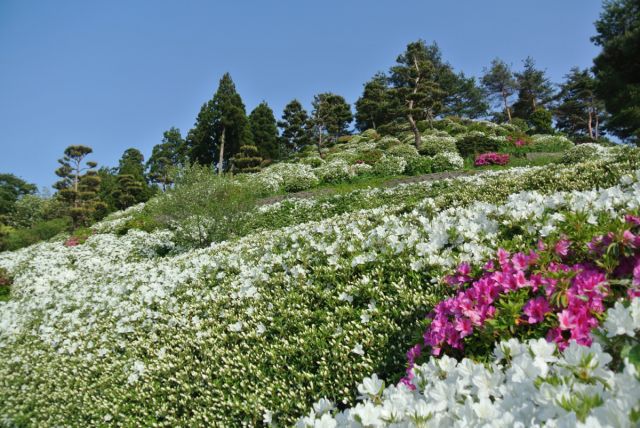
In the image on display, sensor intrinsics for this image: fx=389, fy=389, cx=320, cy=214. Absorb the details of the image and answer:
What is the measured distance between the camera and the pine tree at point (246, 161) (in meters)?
38.4

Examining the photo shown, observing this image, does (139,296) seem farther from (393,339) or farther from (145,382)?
(393,339)

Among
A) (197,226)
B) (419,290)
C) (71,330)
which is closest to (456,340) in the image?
(419,290)

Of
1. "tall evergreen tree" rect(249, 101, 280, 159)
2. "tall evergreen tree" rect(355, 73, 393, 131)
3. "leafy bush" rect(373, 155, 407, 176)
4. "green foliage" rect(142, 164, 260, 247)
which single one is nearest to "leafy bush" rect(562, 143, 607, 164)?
"leafy bush" rect(373, 155, 407, 176)

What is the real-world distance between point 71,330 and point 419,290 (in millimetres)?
6121

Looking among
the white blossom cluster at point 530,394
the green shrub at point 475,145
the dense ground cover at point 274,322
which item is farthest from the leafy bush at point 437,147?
the white blossom cluster at point 530,394

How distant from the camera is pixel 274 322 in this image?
3982 mm

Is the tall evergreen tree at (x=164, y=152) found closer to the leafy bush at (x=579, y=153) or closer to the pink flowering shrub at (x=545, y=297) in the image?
the leafy bush at (x=579, y=153)

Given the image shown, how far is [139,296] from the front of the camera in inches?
249

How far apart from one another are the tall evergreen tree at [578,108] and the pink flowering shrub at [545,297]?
5396 centimetres

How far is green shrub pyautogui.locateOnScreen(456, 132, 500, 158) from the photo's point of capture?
1033 inches

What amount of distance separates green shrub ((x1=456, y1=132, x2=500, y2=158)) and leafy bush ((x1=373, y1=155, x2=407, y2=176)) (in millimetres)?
5427

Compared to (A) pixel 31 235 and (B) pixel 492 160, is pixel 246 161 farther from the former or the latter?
(B) pixel 492 160

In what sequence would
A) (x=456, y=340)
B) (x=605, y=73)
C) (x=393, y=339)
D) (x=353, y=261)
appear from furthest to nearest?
(x=605, y=73) → (x=353, y=261) → (x=393, y=339) → (x=456, y=340)

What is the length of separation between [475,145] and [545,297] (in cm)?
2621
